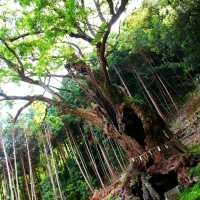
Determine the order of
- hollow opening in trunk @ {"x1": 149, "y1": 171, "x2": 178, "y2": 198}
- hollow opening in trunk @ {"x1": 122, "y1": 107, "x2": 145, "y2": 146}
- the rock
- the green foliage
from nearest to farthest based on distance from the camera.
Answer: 1. the green foliage
2. the rock
3. hollow opening in trunk @ {"x1": 149, "y1": 171, "x2": 178, "y2": 198}
4. hollow opening in trunk @ {"x1": 122, "y1": 107, "x2": 145, "y2": 146}

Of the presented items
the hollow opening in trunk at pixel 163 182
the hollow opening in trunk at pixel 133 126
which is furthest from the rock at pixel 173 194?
the hollow opening in trunk at pixel 133 126

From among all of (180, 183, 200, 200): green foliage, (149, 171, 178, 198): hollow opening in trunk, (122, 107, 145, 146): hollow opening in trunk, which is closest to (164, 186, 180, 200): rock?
(180, 183, 200, 200): green foliage

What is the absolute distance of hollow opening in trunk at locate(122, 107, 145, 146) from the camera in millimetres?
8406

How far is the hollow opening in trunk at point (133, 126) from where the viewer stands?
27.6 feet

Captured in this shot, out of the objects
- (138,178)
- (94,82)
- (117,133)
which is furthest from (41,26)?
(138,178)

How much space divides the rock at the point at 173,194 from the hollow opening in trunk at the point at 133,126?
1580mm

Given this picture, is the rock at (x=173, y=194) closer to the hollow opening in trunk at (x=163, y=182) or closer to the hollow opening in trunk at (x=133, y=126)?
the hollow opening in trunk at (x=163, y=182)

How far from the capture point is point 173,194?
6.95 meters

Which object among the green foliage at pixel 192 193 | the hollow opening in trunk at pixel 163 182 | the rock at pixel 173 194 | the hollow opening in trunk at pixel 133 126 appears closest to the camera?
the green foliage at pixel 192 193

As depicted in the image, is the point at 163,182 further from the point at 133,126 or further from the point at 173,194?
the point at 133,126

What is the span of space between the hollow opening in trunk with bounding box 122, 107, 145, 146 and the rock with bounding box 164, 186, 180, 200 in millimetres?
1580

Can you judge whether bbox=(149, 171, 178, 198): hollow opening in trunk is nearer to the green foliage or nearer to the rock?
the rock

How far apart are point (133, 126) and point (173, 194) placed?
2.14m

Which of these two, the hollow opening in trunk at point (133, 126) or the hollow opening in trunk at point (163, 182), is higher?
the hollow opening in trunk at point (133, 126)
